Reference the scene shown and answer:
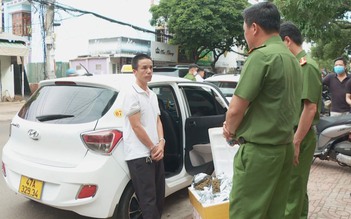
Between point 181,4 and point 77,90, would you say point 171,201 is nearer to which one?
point 77,90

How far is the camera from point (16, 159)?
3.40 m

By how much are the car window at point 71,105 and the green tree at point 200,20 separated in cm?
1985

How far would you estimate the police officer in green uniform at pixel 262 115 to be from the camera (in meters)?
2.13

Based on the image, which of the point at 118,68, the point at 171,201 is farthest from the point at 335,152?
the point at 118,68

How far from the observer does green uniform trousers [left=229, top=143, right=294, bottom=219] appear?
86.3 inches

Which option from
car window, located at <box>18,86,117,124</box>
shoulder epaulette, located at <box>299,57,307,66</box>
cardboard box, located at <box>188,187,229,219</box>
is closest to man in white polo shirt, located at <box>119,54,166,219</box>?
car window, located at <box>18,86,117,124</box>

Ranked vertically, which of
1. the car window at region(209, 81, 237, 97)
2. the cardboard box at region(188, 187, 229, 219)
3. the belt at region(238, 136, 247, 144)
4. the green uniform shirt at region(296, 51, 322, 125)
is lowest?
the cardboard box at region(188, 187, 229, 219)

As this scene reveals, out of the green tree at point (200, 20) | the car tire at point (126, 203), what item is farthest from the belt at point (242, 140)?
the green tree at point (200, 20)

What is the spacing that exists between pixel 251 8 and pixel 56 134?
191cm

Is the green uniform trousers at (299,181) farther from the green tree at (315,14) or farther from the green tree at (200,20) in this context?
the green tree at (200,20)

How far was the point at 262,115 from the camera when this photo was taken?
2.19 m

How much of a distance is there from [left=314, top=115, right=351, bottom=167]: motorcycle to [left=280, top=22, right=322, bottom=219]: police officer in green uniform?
2624 millimetres

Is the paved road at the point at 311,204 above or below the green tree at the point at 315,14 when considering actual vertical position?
below

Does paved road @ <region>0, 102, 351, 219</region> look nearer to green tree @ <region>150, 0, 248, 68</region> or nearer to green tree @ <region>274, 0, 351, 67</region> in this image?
green tree @ <region>274, 0, 351, 67</region>
